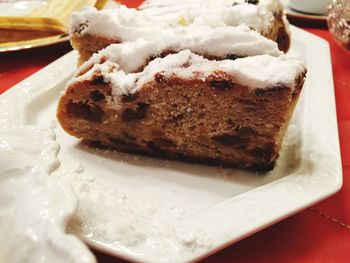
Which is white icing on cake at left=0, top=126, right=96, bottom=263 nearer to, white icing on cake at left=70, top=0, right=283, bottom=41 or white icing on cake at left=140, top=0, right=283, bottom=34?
white icing on cake at left=70, top=0, right=283, bottom=41

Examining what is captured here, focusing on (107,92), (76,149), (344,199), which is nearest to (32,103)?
(76,149)

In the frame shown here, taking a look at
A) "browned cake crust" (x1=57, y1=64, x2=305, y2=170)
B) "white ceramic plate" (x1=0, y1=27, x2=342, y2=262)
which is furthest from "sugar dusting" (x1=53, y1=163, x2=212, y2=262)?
"browned cake crust" (x1=57, y1=64, x2=305, y2=170)

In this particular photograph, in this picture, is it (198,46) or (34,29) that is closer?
(198,46)

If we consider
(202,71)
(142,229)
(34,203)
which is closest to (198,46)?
(202,71)

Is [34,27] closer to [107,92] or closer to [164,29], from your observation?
[164,29]

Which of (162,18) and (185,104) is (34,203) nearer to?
(185,104)

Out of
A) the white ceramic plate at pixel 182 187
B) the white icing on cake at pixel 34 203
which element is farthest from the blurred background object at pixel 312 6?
the white icing on cake at pixel 34 203

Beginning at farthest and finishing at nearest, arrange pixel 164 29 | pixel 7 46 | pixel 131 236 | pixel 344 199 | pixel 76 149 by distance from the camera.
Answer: pixel 7 46 < pixel 164 29 < pixel 76 149 < pixel 344 199 < pixel 131 236
